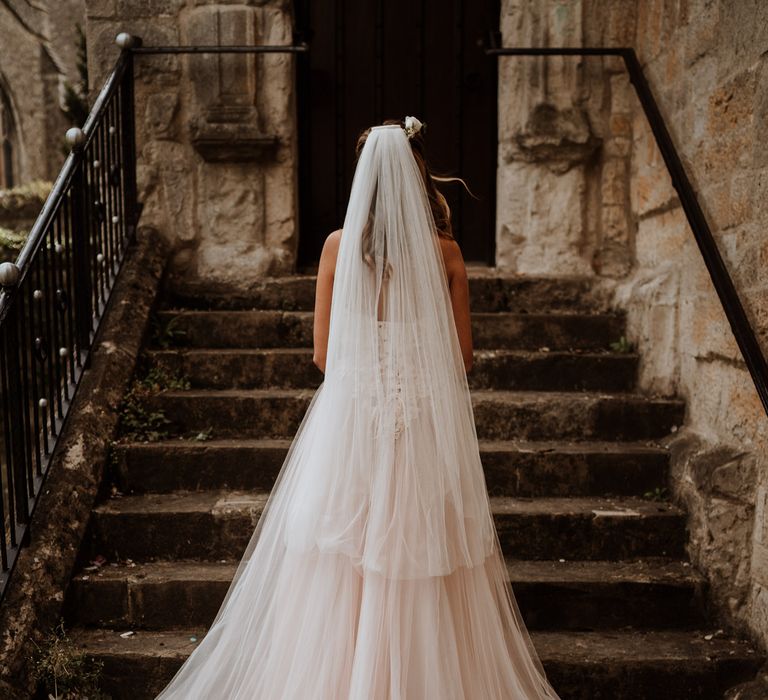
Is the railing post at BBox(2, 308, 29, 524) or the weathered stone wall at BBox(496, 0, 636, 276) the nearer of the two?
the railing post at BBox(2, 308, 29, 524)

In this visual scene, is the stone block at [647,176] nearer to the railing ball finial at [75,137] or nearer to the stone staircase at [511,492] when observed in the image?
the stone staircase at [511,492]

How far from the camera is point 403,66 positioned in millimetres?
5406

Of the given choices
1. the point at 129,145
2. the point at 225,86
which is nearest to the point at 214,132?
the point at 225,86

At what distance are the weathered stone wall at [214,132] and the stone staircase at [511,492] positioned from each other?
34 cm

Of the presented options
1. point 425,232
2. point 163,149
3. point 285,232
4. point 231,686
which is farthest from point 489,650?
point 163,149

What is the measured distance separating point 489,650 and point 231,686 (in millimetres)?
873

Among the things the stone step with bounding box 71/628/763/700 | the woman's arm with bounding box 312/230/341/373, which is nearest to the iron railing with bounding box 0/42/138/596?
the stone step with bounding box 71/628/763/700

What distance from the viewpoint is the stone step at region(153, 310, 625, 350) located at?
4.61m

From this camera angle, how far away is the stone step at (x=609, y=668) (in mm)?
3037

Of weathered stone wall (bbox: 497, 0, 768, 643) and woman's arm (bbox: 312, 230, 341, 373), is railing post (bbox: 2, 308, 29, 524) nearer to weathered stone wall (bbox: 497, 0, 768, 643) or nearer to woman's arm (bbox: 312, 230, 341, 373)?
woman's arm (bbox: 312, 230, 341, 373)

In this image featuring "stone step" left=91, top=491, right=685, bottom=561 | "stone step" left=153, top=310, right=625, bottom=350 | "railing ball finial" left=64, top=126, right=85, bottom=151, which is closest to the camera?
"stone step" left=91, top=491, right=685, bottom=561

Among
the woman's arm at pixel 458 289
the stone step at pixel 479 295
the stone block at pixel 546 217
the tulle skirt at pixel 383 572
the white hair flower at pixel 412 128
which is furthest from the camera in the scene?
the stone block at pixel 546 217

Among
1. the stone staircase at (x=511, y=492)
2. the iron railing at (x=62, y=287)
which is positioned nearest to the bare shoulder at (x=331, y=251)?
the iron railing at (x=62, y=287)

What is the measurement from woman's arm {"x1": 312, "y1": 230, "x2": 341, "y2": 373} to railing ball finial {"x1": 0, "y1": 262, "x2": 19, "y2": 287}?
1.23 m
